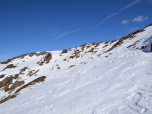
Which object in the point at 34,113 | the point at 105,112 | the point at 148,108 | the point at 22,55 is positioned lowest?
the point at 148,108

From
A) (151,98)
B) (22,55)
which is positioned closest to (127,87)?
(151,98)

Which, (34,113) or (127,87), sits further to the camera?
(34,113)

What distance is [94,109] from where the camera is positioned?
184 inches

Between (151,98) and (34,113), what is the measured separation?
23.1 ft

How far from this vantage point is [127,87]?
5.41 metres

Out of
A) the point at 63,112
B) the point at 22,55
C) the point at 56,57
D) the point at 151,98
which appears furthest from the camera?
the point at 22,55

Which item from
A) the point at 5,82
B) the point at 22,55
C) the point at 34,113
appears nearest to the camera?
the point at 34,113

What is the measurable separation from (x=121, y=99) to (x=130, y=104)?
0.51 metres

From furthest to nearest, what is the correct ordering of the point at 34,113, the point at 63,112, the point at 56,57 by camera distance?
1. the point at 56,57
2. the point at 34,113
3. the point at 63,112

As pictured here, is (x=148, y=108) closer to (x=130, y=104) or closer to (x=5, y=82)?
(x=130, y=104)

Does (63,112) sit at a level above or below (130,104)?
above

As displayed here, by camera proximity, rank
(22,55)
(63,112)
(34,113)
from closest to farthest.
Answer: (63,112) → (34,113) → (22,55)

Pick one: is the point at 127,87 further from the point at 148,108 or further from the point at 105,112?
the point at 105,112

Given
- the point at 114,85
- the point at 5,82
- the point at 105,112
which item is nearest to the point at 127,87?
the point at 114,85
